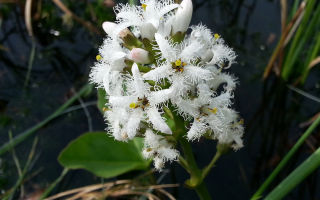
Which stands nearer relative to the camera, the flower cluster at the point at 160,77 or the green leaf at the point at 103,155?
the flower cluster at the point at 160,77

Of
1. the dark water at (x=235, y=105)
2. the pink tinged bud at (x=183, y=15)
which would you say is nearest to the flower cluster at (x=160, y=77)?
the pink tinged bud at (x=183, y=15)

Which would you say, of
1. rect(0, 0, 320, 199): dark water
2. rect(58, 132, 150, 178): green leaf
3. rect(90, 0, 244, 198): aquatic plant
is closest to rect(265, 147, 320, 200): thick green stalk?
rect(90, 0, 244, 198): aquatic plant

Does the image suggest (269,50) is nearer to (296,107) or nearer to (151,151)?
(296,107)

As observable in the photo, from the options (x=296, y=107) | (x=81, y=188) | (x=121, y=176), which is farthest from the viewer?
(x=296, y=107)

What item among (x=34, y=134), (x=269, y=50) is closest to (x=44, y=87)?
(x=34, y=134)

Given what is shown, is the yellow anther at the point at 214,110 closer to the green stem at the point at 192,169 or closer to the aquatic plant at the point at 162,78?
the aquatic plant at the point at 162,78

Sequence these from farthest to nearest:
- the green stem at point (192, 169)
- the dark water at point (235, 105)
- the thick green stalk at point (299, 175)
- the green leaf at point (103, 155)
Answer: the dark water at point (235, 105)
the green leaf at point (103, 155)
the green stem at point (192, 169)
the thick green stalk at point (299, 175)

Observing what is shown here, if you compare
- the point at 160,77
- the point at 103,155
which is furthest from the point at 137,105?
the point at 103,155
